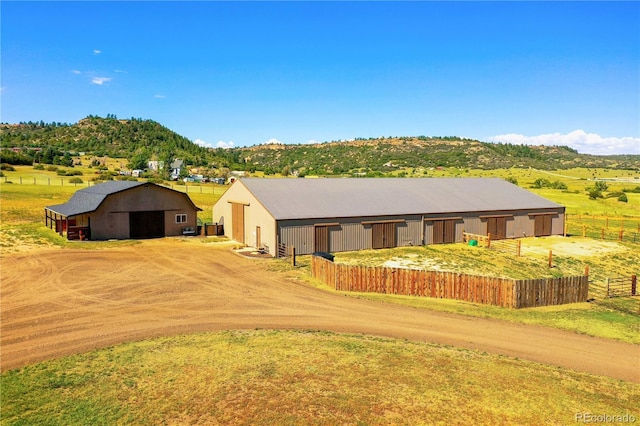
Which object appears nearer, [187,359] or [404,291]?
[187,359]

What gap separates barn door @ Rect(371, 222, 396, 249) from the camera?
137 ft

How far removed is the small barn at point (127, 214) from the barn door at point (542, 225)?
3704 cm

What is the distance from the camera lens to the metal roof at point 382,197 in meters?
40.9

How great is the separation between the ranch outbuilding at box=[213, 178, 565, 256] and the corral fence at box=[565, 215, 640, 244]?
5.18 meters

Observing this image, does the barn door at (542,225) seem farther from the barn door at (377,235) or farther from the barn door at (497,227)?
the barn door at (377,235)

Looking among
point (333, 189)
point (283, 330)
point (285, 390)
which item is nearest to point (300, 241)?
point (333, 189)

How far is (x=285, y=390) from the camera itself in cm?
1341

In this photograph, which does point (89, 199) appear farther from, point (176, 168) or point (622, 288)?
point (176, 168)

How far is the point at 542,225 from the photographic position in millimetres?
51562

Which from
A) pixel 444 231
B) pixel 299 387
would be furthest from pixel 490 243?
pixel 299 387

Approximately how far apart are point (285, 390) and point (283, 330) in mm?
6627

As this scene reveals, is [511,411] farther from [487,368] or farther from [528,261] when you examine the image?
[528,261]

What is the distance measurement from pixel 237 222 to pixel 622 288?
31595 millimetres

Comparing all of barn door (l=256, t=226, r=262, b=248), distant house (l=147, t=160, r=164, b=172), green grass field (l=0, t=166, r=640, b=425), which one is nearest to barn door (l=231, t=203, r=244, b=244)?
barn door (l=256, t=226, r=262, b=248)
